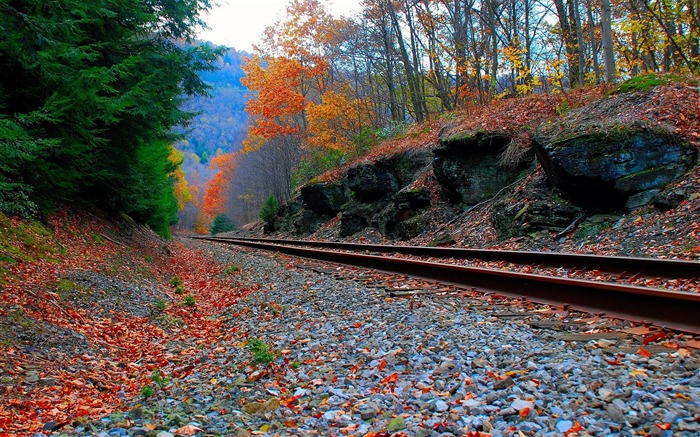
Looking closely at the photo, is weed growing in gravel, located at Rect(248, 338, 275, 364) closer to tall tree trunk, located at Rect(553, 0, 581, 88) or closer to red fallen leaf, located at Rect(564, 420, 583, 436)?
red fallen leaf, located at Rect(564, 420, 583, 436)

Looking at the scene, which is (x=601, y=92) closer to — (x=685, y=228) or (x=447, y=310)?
(x=685, y=228)

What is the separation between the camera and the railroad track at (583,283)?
3.86 meters

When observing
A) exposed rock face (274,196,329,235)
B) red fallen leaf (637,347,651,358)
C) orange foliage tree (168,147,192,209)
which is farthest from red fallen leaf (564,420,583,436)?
orange foliage tree (168,147,192,209)

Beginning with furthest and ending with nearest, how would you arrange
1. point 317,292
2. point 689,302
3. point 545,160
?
1. point 545,160
2. point 317,292
3. point 689,302

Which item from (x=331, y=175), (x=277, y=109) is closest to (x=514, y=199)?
(x=331, y=175)

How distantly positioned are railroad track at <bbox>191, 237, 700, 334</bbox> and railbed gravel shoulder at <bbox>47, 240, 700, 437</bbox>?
0.45 metres

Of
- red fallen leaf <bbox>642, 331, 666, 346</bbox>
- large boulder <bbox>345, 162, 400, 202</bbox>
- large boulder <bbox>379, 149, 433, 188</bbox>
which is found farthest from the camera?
A: large boulder <bbox>345, 162, 400, 202</bbox>

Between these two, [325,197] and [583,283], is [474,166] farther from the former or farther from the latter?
[325,197]

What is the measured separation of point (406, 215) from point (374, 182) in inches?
147

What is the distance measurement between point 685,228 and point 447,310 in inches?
192

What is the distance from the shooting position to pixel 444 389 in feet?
10.3

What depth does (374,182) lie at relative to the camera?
1894 centimetres

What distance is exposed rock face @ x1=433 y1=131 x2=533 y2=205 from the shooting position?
13.4 meters

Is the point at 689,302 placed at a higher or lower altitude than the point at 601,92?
lower
